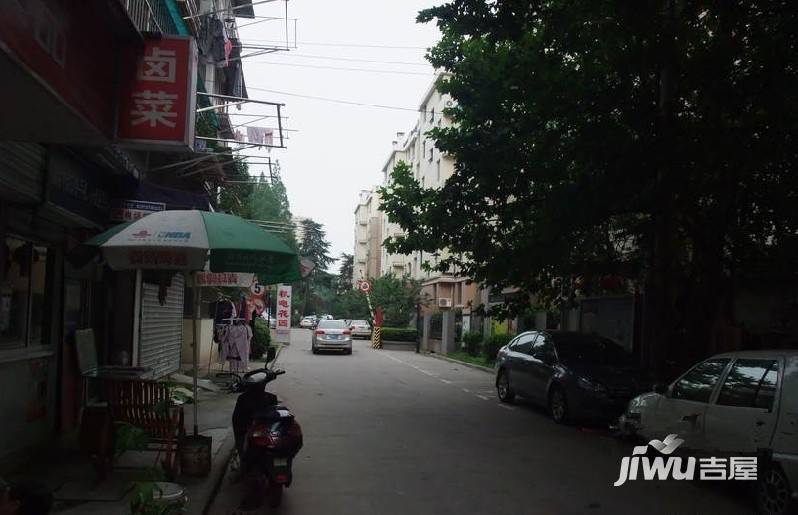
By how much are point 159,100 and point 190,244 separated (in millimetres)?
1399

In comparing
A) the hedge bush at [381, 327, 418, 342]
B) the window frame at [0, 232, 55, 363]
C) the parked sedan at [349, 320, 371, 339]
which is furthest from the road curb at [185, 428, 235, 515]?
the parked sedan at [349, 320, 371, 339]

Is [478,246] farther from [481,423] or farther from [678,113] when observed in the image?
[678,113]

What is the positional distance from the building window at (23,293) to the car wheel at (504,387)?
29.0 ft

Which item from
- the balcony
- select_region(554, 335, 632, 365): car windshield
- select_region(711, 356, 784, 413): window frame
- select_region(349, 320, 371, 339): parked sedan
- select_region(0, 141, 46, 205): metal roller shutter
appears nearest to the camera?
select_region(711, 356, 784, 413): window frame

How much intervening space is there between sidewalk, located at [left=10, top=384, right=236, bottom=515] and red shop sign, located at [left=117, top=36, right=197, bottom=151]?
2.81 m

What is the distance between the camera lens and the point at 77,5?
466cm

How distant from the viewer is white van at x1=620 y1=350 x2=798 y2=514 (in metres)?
5.34

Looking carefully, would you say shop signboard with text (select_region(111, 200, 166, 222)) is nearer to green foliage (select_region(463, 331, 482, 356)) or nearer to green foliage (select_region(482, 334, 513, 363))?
green foliage (select_region(482, 334, 513, 363))

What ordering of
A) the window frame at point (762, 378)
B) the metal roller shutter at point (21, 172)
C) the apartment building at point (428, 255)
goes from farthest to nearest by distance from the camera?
the apartment building at point (428, 255) < the metal roller shutter at point (21, 172) < the window frame at point (762, 378)

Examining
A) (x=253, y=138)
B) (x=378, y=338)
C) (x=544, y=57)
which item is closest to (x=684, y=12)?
(x=544, y=57)

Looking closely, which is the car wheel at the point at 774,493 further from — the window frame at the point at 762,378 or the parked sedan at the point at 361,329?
the parked sedan at the point at 361,329

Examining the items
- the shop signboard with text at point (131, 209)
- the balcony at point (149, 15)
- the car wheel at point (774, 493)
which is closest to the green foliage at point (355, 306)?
the balcony at point (149, 15)

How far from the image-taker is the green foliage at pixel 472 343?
27702mm

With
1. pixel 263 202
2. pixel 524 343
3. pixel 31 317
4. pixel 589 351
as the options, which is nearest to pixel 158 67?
pixel 31 317
